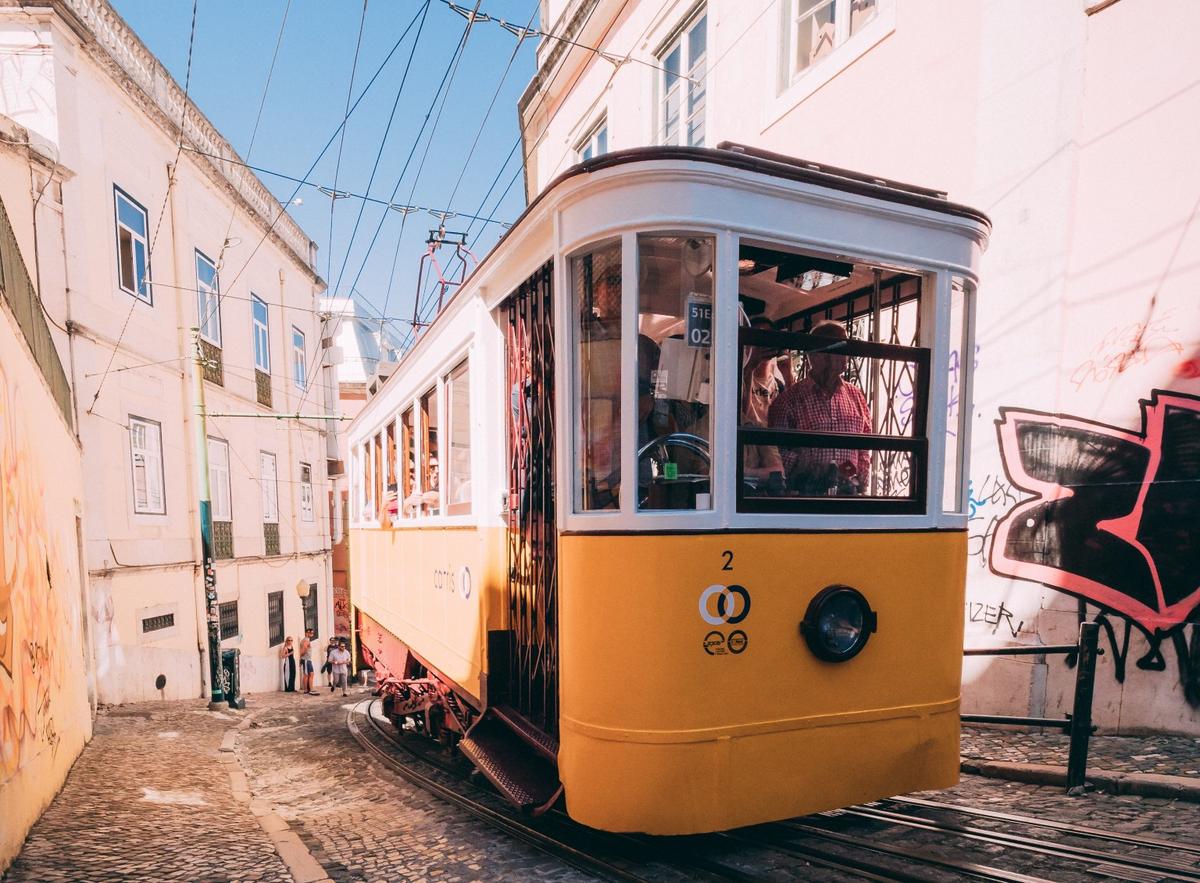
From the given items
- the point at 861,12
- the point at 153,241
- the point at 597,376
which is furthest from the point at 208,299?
the point at 597,376

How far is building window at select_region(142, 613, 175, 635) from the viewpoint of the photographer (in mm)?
12109

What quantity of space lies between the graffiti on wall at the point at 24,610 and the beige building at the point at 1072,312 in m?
6.45

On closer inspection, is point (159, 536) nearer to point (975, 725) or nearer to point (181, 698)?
point (181, 698)

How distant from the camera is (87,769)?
5.78 m

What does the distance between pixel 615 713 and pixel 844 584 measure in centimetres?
113

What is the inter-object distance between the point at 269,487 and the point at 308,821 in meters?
14.9

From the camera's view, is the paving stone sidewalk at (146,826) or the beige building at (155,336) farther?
the beige building at (155,336)

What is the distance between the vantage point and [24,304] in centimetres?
509

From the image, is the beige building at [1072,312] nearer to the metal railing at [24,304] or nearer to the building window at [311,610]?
the metal railing at [24,304]

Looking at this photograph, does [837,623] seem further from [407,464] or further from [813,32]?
[813,32]

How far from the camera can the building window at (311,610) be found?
19.5m

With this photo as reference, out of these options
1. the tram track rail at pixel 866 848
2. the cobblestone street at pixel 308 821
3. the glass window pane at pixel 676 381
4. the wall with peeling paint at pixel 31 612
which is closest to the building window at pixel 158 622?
the cobblestone street at pixel 308 821

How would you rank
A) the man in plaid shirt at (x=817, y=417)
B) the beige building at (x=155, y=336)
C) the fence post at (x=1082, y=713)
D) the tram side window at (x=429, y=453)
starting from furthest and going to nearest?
the beige building at (x=155, y=336), the tram side window at (x=429, y=453), the fence post at (x=1082, y=713), the man in plaid shirt at (x=817, y=417)

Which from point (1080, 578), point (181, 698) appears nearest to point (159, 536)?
point (181, 698)
